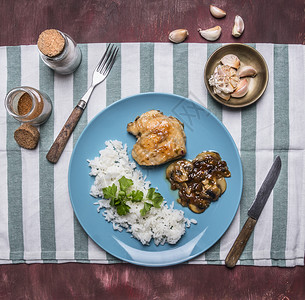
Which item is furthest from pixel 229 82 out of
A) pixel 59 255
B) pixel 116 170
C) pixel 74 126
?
pixel 59 255

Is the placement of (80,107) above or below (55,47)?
below

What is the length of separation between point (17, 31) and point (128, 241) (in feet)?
7.48

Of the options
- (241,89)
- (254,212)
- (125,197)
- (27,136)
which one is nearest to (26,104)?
(27,136)

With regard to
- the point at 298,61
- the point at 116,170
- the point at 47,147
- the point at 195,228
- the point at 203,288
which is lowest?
the point at 203,288

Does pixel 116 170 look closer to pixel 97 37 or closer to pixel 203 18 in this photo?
pixel 97 37

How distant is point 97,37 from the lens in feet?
10.0

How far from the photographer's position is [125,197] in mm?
2854

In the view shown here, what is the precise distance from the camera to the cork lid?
267cm

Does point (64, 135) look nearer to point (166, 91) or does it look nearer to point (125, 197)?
point (125, 197)

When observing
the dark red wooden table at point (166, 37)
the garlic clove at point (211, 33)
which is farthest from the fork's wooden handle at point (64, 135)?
the garlic clove at point (211, 33)

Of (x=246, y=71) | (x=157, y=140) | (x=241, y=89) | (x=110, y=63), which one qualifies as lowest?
(x=157, y=140)

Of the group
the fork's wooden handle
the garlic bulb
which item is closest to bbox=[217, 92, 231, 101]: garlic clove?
the garlic bulb

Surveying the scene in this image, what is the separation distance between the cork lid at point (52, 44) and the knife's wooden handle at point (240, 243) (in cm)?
227

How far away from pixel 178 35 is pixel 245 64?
0.68 m
